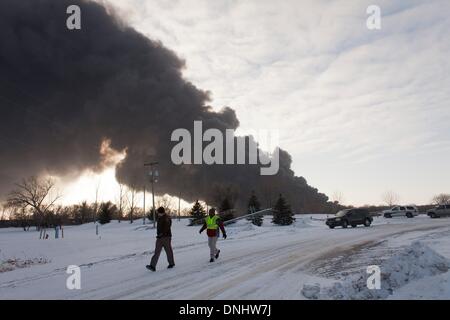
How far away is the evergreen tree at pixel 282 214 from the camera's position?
117ft

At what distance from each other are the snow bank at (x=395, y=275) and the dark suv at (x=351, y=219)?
62.0 ft

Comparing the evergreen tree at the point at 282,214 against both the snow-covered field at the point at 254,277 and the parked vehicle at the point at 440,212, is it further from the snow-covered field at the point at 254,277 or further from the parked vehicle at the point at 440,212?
the snow-covered field at the point at 254,277

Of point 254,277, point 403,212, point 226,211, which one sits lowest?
point 403,212

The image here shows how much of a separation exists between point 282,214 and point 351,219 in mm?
9295

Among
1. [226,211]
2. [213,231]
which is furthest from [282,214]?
[213,231]

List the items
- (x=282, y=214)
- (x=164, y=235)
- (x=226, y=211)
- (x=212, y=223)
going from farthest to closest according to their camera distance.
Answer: (x=226, y=211), (x=282, y=214), (x=212, y=223), (x=164, y=235)

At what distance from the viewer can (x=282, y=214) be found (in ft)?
118

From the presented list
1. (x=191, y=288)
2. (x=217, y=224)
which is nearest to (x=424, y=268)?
(x=191, y=288)

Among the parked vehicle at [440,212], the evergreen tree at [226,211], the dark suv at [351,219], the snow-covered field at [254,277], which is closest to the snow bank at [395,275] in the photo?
the snow-covered field at [254,277]

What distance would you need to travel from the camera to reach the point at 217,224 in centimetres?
1227

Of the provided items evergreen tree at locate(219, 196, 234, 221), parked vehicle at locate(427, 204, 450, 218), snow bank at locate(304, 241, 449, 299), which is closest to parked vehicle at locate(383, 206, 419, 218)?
parked vehicle at locate(427, 204, 450, 218)

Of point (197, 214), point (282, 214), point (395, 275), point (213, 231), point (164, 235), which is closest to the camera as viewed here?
point (395, 275)

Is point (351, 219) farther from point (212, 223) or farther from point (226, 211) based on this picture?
point (212, 223)
